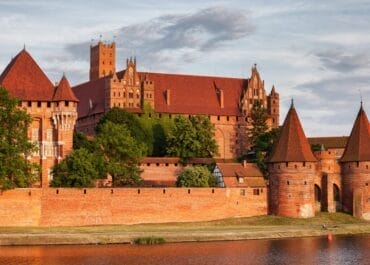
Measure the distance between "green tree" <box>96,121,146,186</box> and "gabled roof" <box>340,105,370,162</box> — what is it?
565 inches

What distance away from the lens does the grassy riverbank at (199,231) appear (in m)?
50.7

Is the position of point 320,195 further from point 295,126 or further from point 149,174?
point 149,174

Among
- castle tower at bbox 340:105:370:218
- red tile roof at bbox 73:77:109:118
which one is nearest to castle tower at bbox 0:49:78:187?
castle tower at bbox 340:105:370:218

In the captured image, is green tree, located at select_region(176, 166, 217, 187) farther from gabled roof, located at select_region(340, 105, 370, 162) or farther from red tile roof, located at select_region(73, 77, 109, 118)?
red tile roof, located at select_region(73, 77, 109, 118)

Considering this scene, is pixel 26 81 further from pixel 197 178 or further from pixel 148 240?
pixel 148 240

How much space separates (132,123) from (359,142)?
62.2 feet

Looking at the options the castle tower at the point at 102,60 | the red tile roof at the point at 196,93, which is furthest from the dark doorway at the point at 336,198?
the castle tower at the point at 102,60

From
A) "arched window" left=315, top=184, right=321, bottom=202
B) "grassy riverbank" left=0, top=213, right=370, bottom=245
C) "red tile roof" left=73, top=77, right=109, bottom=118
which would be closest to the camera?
"grassy riverbank" left=0, top=213, right=370, bottom=245

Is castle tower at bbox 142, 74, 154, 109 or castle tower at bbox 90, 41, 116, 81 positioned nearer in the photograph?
castle tower at bbox 142, 74, 154, 109

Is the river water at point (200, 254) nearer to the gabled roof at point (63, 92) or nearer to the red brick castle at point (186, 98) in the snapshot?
the gabled roof at point (63, 92)

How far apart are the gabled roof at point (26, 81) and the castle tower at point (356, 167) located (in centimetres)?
2056

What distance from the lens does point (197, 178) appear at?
213 ft

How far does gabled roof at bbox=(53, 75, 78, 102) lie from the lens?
64.2m

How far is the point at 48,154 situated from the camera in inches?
2522
